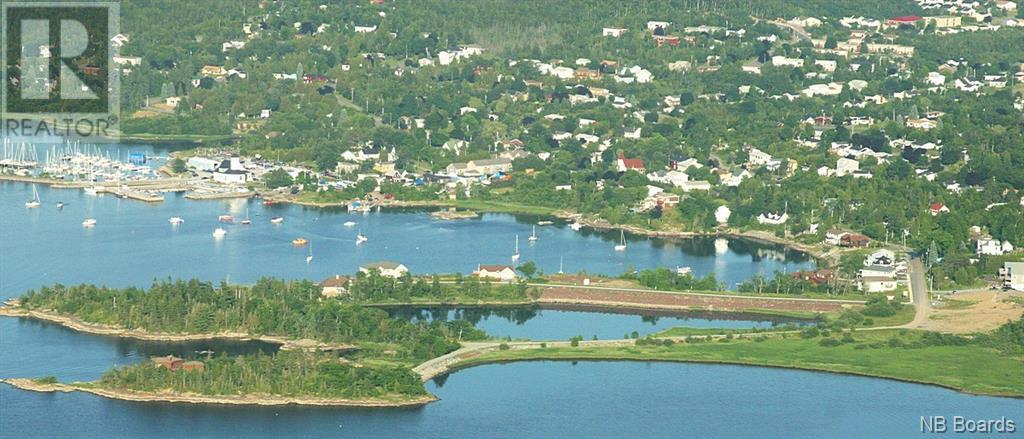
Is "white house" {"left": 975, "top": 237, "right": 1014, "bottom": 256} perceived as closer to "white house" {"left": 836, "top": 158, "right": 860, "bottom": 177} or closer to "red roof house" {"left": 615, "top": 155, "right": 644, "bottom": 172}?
"white house" {"left": 836, "top": 158, "right": 860, "bottom": 177}

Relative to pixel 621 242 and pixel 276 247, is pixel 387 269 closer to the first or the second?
pixel 276 247

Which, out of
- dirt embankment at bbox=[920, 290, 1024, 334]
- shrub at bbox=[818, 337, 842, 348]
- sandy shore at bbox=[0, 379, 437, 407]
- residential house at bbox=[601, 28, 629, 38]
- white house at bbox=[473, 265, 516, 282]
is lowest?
sandy shore at bbox=[0, 379, 437, 407]

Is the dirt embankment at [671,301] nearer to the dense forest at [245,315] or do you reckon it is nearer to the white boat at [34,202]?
the dense forest at [245,315]

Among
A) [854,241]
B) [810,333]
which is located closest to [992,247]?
[854,241]

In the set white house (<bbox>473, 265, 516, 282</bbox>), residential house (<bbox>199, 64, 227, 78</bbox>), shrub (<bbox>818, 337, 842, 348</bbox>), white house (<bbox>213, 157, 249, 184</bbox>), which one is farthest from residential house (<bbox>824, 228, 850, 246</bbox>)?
residential house (<bbox>199, 64, 227, 78</bbox>)

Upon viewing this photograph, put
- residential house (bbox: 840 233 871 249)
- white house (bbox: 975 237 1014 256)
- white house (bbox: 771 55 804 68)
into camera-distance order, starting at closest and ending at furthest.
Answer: white house (bbox: 975 237 1014 256), residential house (bbox: 840 233 871 249), white house (bbox: 771 55 804 68)

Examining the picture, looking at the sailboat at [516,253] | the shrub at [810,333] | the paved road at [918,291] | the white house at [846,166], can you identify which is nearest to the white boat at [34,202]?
the sailboat at [516,253]
